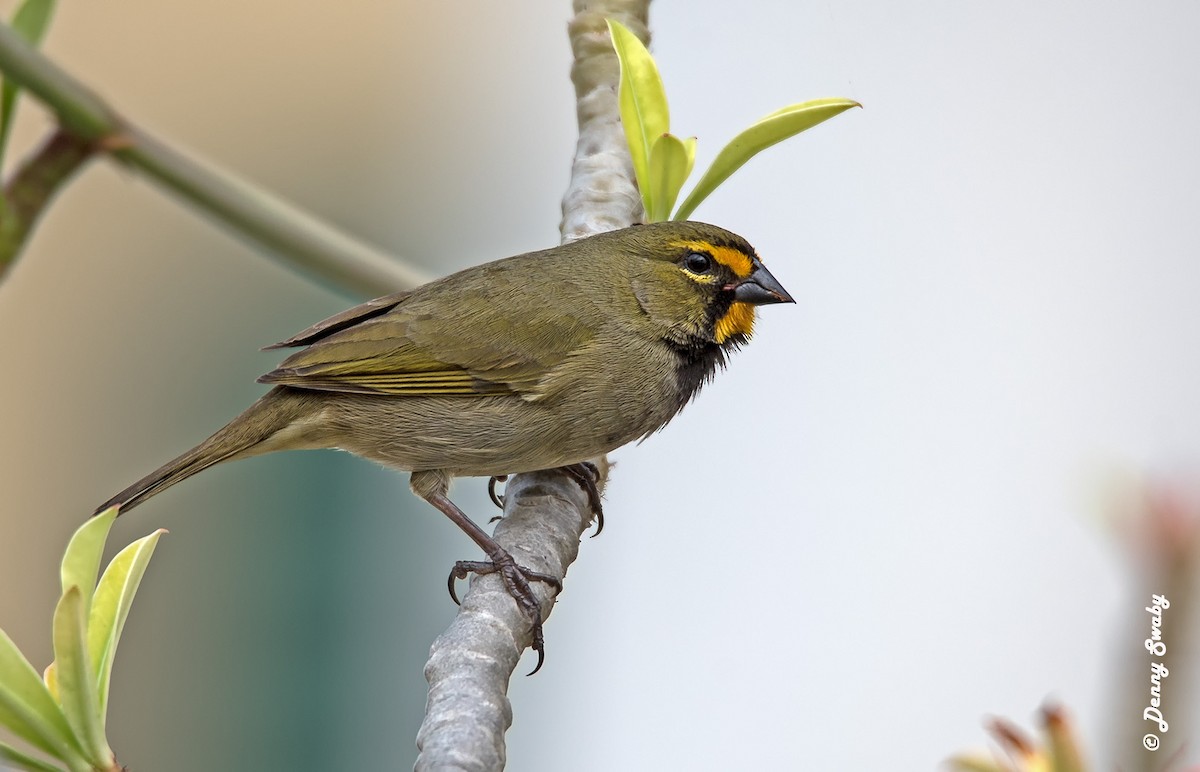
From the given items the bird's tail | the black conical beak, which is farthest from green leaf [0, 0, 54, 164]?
the black conical beak

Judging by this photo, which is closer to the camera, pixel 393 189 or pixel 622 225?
pixel 622 225

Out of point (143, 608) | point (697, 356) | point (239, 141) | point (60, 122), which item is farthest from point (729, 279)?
point (239, 141)

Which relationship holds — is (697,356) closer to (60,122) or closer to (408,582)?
(60,122)

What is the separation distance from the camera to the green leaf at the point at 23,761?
5.16 feet

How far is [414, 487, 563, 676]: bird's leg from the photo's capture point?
2.04 meters

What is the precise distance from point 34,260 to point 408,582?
2150mm

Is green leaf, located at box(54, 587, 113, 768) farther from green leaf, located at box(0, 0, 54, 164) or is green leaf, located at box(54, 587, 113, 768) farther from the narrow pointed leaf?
green leaf, located at box(0, 0, 54, 164)

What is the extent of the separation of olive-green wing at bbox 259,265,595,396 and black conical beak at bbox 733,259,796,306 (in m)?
0.35

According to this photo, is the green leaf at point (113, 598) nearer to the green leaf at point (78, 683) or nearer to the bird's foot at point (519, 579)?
the green leaf at point (78, 683)

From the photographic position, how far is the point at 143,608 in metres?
4.80

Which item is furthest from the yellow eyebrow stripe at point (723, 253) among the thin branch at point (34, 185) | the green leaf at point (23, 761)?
the green leaf at point (23, 761)

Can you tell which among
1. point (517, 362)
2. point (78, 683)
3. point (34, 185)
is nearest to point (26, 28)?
point (34, 185)

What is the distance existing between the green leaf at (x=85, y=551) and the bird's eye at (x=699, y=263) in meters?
1.51

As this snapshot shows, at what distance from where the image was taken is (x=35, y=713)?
159 centimetres
